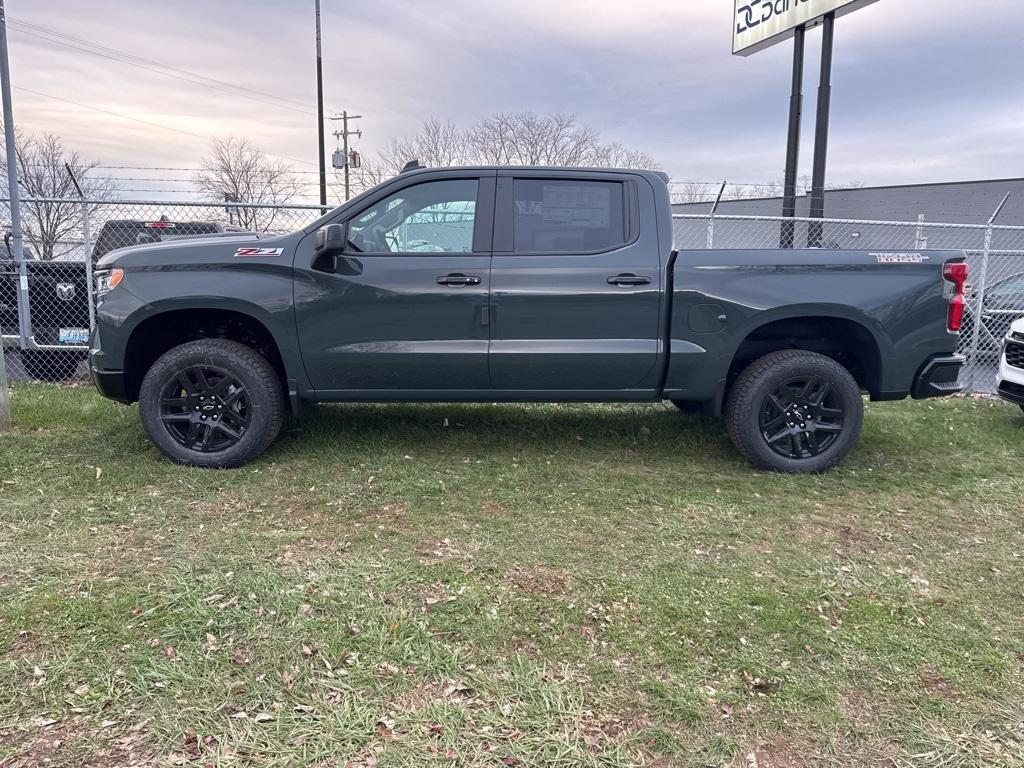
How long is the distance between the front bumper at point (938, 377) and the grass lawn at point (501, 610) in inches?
23.6

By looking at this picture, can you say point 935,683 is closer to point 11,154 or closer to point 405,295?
point 405,295

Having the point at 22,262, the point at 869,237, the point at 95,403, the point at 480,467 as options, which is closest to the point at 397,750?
the point at 480,467

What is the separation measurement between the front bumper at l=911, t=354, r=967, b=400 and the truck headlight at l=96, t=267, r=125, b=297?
16.9 feet

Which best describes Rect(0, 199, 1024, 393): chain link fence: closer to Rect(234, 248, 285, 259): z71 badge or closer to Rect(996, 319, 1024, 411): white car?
Rect(996, 319, 1024, 411): white car

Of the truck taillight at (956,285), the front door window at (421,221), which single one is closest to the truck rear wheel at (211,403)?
the front door window at (421,221)

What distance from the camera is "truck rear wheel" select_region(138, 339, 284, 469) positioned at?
4535mm

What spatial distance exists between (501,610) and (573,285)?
88.0 inches

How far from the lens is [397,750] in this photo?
2.20m

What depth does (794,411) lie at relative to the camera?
15.7 ft

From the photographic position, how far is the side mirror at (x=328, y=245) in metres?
4.25

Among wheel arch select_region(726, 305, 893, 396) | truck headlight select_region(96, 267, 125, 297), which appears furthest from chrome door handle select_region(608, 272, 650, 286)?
truck headlight select_region(96, 267, 125, 297)

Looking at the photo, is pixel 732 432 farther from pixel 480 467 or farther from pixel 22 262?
pixel 22 262

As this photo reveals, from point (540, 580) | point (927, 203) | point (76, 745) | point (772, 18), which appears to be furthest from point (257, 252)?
point (927, 203)

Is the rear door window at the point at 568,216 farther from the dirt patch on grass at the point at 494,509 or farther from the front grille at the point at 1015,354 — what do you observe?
the front grille at the point at 1015,354
